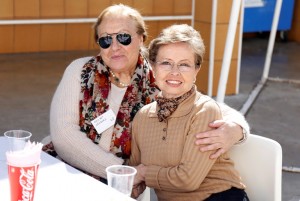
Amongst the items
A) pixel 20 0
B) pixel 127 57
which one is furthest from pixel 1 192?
pixel 20 0

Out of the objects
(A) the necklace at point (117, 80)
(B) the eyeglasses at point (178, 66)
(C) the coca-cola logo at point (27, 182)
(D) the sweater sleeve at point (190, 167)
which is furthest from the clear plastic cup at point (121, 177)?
(A) the necklace at point (117, 80)

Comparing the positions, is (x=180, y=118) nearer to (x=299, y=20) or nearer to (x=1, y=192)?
(x=1, y=192)

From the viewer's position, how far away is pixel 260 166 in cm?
243

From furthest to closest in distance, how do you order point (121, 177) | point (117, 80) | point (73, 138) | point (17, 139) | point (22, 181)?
point (117, 80) → point (73, 138) → point (17, 139) → point (121, 177) → point (22, 181)

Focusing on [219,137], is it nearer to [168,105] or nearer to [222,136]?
[222,136]

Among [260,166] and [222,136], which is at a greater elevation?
[222,136]

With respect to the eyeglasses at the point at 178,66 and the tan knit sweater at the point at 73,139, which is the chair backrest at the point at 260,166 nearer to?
the tan knit sweater at the point at 73,139

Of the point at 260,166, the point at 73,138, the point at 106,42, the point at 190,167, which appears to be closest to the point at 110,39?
the point at 106,42

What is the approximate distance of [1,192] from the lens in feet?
6.22

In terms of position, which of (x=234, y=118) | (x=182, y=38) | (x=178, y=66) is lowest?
(x=234, y=118)

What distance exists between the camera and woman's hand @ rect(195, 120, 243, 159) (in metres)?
2.29

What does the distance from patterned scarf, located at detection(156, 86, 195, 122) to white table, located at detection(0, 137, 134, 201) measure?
0.44 metres

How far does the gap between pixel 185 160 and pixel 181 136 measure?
0.32ft

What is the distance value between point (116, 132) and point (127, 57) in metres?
0.35
